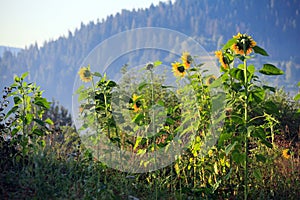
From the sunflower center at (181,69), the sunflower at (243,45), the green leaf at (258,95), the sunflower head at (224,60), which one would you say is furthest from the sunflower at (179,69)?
the green leaf at (258,95)

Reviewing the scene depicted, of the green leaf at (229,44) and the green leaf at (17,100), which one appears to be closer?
the green leaf at (229,44)

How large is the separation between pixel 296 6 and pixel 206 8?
16.3 m

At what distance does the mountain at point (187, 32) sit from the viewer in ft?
195

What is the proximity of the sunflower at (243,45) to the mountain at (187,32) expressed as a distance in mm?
49203

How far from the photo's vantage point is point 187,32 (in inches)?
3004

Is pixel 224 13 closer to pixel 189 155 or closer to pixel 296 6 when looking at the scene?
pixel 296 6

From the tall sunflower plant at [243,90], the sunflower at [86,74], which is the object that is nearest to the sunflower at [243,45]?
the tall sunflower plant at [243,90]

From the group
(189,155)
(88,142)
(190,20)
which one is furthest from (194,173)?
(190,20)

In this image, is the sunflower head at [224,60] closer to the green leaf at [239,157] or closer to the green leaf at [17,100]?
the green leaf at [239,157]

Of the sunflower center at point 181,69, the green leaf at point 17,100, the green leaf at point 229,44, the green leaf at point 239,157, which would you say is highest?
the sunflower center at point 181,69

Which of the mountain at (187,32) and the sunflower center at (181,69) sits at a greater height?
the mountain at (187,32)

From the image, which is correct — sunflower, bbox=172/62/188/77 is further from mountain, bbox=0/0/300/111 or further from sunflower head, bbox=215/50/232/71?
mountain, bbox=0/0/300/111

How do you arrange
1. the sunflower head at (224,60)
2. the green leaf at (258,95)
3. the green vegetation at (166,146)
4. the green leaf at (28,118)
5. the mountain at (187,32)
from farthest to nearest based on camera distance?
the mountain at (187,32)
the green leaf at (28,118)
the sunflower head at (224,60)
the green vegetation at (166,146)
the green leaf at (258,95)

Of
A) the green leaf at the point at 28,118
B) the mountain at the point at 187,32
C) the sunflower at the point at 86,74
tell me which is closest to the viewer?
the green leaf at the point at 28,118
